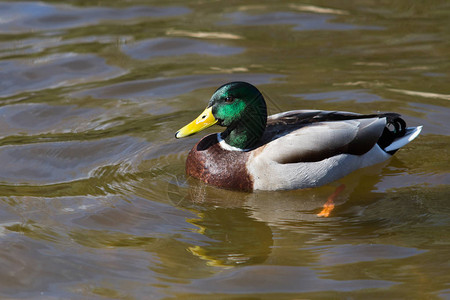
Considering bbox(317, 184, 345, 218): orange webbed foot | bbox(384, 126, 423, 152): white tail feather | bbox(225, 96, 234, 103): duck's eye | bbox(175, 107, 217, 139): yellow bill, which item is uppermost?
bbox(225, 96, 234, 103): duck's eye

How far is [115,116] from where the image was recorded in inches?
303

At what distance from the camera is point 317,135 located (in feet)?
20.5

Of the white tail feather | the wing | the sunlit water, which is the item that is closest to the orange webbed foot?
the sunlit water

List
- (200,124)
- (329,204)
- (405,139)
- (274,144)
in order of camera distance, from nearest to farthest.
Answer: (329,204)
(274,144)
(200,124)
(405,139)

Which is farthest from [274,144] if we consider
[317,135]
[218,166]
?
[218,166]

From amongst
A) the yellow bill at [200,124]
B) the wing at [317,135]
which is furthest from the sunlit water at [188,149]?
the yellow bill at [200,124]

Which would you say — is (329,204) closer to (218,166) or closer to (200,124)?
(218,166)

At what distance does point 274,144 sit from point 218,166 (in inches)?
21.1

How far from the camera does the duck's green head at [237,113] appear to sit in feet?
20.8

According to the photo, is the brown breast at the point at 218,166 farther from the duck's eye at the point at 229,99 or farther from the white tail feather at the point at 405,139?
the white tail feather at the point at 405,139

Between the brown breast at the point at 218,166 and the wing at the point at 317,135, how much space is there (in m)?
0.24

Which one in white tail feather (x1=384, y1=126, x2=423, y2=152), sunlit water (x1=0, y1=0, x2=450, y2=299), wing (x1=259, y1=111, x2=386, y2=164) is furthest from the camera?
white tail feather (x1=384, y1=126, x2=423, y2=152)

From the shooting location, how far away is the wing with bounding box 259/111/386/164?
6.19 m

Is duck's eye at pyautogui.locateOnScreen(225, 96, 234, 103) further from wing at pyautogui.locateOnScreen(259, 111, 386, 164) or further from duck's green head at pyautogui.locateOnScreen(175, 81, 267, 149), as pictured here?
wing at pyautogui.locateOnScreen(259, 111, 386, 164)
